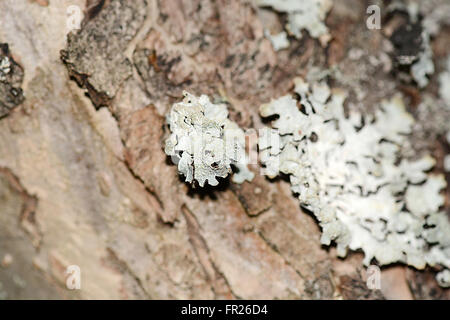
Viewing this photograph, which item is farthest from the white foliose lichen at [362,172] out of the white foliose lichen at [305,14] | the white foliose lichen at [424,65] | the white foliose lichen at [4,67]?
the white foliose lichen at [4,67]

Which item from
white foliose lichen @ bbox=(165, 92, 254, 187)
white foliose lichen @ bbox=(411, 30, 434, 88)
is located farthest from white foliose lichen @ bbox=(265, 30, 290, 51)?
white foliose lichen @ bbox=(411, 30, 434, 88)

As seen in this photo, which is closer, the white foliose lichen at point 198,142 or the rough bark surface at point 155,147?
the white foliose lichen at point 198,142

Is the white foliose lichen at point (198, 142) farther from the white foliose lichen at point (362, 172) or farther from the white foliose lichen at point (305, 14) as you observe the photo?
the white foliose lichen at point (305, 14)

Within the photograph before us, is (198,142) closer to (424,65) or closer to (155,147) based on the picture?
(155,147)

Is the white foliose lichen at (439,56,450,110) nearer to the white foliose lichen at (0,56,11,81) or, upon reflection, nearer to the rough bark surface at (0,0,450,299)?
the rough bark surface at (0,0,450,299)

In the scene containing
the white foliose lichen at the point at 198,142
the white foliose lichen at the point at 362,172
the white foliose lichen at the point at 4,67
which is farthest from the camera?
the white foliose lichen at the point at 4,67
